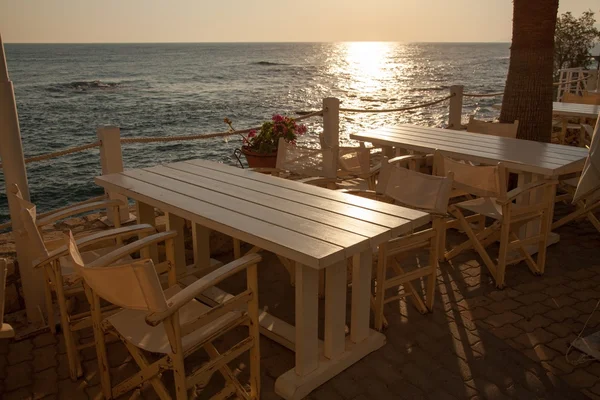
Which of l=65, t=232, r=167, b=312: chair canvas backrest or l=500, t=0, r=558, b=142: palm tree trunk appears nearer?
l=65, t=232, r=167, b=312: chair canvas backrest

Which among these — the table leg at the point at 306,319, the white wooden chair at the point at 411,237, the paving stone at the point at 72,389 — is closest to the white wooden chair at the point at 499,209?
the white wooden chair at the point at 411,237

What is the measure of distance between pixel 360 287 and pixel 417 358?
0.50 meters

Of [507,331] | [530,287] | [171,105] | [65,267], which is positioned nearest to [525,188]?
[530,287]

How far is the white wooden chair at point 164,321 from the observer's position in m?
1.84

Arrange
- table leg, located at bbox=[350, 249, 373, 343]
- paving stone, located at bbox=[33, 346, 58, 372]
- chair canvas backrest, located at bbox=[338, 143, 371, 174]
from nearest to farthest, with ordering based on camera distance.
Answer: table leg, located at bbox=[350, 249, 373, 343] → paving stone, located at bbox=[33, 346, 58, 372] → chair canvas backrest, located at bbox=[338, 143, 371, 174]

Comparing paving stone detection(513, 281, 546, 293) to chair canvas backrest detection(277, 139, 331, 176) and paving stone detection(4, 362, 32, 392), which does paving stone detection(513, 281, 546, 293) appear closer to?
chair canvas backrest detection(277, 139, 331, 176)

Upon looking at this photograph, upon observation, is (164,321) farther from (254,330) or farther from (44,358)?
(44,358)

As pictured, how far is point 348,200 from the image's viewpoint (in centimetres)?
294

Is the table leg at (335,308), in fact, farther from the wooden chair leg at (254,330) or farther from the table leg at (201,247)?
the table leg at (201,247)

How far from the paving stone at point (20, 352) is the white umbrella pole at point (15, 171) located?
0.22 metres

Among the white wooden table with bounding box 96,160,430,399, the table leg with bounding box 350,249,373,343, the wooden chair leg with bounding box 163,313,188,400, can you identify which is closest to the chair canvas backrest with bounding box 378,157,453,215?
the white wooden table with bounding box 96,160,430,399

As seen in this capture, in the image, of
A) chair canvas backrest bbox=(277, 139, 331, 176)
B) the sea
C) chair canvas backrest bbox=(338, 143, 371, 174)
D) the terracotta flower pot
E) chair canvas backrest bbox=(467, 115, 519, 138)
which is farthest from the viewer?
the sea

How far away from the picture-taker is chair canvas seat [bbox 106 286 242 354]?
210 cm

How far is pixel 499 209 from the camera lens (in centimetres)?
390
